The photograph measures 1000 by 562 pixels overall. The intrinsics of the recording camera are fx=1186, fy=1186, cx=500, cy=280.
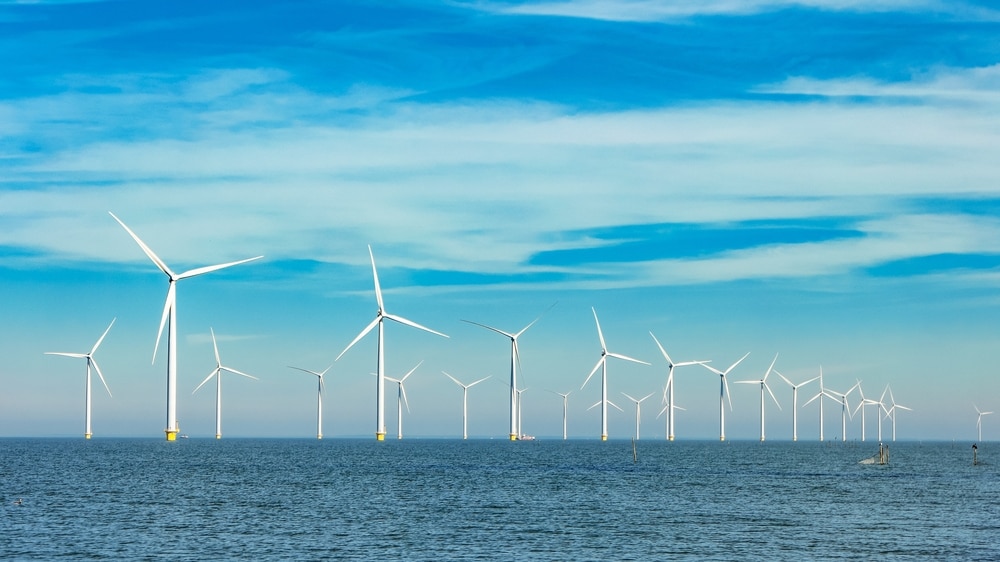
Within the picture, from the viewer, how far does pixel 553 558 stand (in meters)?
64.1

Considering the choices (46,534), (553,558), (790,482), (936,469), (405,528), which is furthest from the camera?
(936,469)

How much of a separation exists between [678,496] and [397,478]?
131ft

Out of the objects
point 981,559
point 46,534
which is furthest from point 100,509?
point 981,559

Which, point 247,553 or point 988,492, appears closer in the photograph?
point 247,553

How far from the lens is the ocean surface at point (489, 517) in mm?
67125

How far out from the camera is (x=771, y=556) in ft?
215

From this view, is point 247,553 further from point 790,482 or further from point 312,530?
point 790,482

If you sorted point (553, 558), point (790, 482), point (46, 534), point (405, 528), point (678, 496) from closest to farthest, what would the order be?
point (553, 558) < point (46, 534) < point (405, 528) < point (678, 496) < point (790, 482)

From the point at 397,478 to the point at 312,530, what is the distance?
62.0 m

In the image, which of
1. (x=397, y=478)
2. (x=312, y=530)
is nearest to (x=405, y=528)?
(x=312, y=530)

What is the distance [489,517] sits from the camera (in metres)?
86.4

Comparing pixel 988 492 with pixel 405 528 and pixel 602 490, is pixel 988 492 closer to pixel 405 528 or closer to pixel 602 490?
pixel 602 490

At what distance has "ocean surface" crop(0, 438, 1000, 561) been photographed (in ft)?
220

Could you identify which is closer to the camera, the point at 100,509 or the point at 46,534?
the point at 46,534
